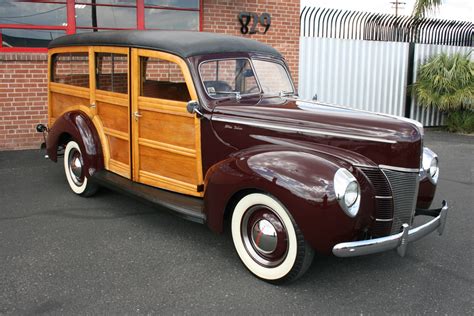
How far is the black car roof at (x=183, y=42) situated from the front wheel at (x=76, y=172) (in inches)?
49.7

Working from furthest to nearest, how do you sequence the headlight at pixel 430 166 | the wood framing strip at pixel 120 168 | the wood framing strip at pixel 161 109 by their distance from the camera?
the wood framing strip at pixel 120 168 → the wood framing strip at pixel 161 109 → the headlight at pixel 430 166

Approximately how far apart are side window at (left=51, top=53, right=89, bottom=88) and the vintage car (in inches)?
0.9

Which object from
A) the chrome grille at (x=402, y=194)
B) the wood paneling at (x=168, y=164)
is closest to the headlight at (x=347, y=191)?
the chrome grille at (x=402, y=194)

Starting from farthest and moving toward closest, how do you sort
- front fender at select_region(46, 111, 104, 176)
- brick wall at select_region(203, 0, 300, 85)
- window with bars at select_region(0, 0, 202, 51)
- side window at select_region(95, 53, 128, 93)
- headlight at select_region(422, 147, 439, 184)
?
brick wall at select_region(203, 0, 300, 85)
window with bars at select_region(0, 0, 202, 51)
front fender at select_region(46, 111, 104, 176)
side window at select_region(95, 53, 128, 93)
headlight at select_region(422, 147, 439, 184)

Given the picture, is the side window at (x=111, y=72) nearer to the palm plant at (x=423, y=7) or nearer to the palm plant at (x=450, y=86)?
the palm plant at (x=450, y=86)

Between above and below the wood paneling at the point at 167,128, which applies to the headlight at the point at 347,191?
below

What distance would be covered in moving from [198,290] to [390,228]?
4.47 ft

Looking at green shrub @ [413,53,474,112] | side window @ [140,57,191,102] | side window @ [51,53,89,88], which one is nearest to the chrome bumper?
side window @ [140,57,191,102]

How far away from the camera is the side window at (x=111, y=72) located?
14.5 ft

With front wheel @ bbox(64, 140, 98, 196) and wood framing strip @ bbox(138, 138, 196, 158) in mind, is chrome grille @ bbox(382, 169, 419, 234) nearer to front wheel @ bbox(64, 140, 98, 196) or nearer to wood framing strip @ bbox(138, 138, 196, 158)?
wood framing strip @ bbox(138, 138, 196, 158)

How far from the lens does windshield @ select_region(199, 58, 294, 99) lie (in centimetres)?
396

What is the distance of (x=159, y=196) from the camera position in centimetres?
405

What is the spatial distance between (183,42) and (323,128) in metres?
1.51

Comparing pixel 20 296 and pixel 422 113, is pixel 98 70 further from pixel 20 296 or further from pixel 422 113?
pixel 422 113
